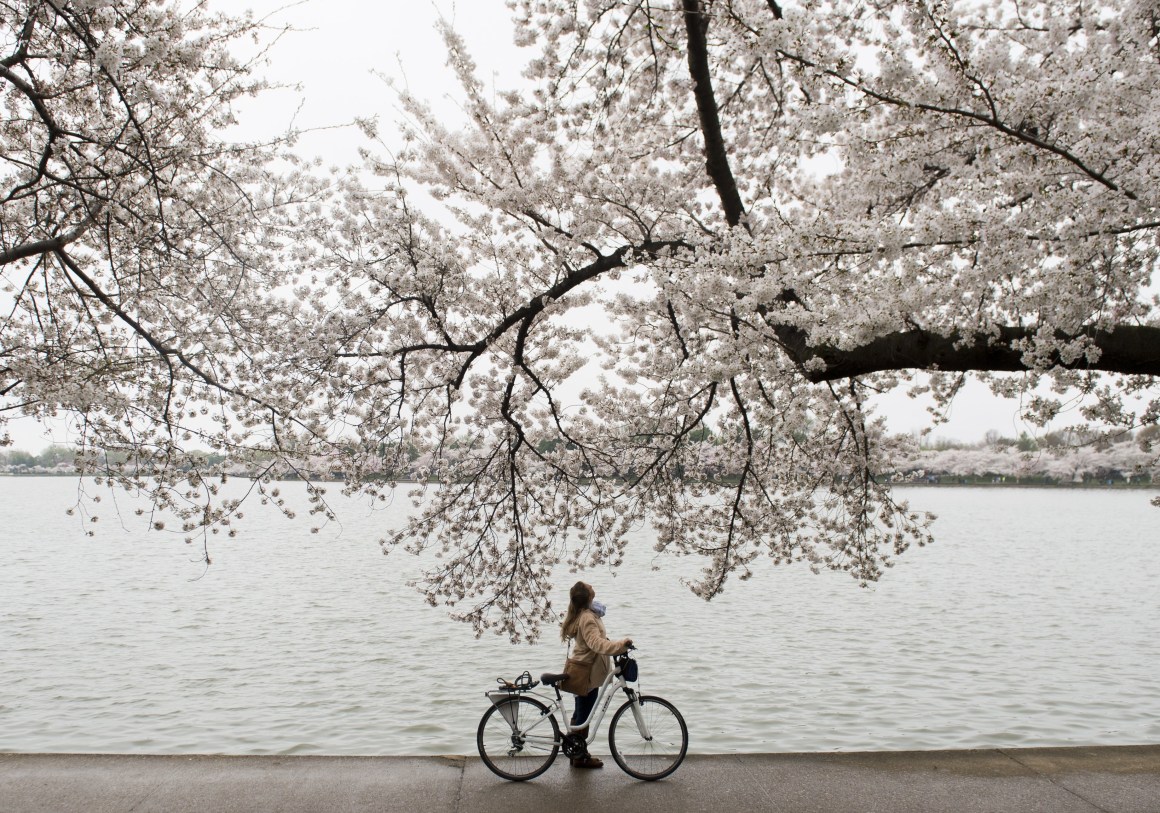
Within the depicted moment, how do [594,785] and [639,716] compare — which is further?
[639,716]

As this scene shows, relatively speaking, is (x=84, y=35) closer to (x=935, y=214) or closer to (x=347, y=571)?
Result: (x=935, y=214)

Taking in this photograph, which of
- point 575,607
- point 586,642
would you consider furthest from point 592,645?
point 575,607

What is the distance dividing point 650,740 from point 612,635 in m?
8.26

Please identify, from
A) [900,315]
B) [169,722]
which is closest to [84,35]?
[900,315]

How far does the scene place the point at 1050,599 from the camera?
65.9 ft

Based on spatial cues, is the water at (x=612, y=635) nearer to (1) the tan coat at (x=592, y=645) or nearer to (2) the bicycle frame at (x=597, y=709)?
(2) the bicycle frame at (x=597, y=709)

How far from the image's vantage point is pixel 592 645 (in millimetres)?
5906

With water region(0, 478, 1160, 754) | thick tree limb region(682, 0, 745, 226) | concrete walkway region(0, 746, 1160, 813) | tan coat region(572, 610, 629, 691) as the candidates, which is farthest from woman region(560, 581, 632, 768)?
water region(0, 478, 1160, 754)

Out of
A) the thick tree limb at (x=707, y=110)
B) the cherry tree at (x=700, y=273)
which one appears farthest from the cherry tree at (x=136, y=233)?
the thick tree limb at (x=707, y=110)

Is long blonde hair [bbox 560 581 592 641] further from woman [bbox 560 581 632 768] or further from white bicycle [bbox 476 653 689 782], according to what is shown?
white bicycle [bbox 476 653 689 782]

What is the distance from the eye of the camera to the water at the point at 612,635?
10.1 meters

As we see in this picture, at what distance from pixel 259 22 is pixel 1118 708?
13.2 meters

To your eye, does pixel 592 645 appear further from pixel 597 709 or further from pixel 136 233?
pixel 136 233

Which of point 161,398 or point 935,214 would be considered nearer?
point 935,214
